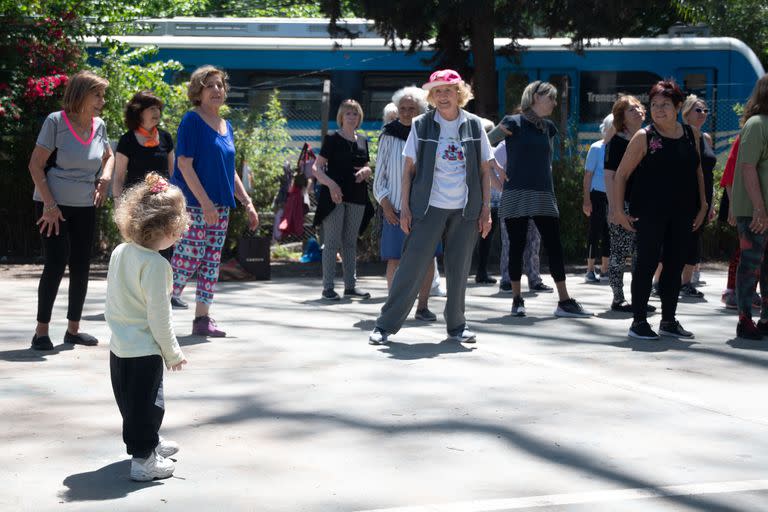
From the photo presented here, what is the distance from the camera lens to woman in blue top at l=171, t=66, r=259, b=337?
8.16 metres

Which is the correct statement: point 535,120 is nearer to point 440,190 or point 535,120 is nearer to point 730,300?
point 440,190

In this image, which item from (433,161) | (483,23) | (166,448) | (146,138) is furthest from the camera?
(483,23)

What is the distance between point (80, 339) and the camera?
790 cm

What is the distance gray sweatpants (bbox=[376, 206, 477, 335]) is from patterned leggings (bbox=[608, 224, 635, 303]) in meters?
2.45

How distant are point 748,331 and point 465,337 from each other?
2.12m

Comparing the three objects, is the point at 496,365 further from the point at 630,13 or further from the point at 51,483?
the point at 630,13

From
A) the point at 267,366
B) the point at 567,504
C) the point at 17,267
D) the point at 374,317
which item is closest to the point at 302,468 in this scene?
the point at 567,504

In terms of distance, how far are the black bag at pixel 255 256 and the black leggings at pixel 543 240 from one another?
4.31 metres

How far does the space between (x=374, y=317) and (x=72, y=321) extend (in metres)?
2.76

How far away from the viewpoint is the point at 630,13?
16359mm

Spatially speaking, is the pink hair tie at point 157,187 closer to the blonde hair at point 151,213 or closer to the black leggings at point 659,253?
the blonde hair at point 151,213

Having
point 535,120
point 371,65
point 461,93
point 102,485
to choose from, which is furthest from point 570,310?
point 371,65

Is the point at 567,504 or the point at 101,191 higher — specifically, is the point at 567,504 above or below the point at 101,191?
below

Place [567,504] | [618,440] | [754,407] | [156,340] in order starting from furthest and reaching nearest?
[754,407], [618,440], [156,340], [567,504]
